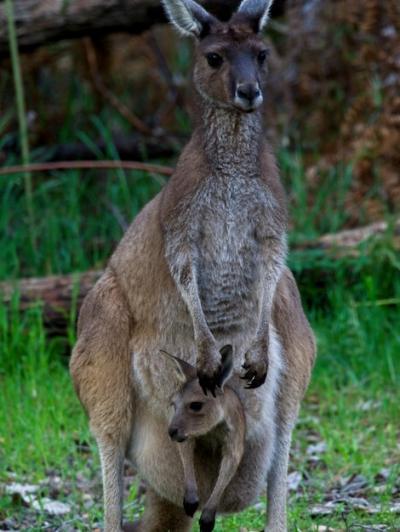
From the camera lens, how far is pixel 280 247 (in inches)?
179

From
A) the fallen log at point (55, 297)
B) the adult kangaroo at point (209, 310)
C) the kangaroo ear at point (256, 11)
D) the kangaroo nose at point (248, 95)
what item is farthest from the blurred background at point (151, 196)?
the kangaroo ear at point (256, 11)

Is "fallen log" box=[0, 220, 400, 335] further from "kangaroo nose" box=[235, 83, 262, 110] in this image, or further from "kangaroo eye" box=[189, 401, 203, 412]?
"kangaroo nose" box=[235, 83, 262, 110]

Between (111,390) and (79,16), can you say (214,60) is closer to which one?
(111,390)

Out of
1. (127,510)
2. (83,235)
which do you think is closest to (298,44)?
(83,235)

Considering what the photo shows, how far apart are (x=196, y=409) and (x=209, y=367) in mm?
159

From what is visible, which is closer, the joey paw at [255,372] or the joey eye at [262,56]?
the joey paw at [255,372]

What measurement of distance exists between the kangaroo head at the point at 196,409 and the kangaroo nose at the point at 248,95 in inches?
A: 34.4

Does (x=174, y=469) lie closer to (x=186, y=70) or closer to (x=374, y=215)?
(x=374, y=215)

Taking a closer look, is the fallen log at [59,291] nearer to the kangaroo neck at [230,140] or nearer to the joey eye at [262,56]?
the kangaroo neck at [230,140]

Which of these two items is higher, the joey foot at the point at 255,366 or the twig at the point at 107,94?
the twig at the point at 107,94

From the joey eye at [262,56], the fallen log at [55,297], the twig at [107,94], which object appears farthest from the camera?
the twig at [107,94]

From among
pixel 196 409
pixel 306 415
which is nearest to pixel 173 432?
pixel 196 409

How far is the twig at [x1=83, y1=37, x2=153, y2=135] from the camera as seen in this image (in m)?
9.58

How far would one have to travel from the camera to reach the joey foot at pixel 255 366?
4324mm
